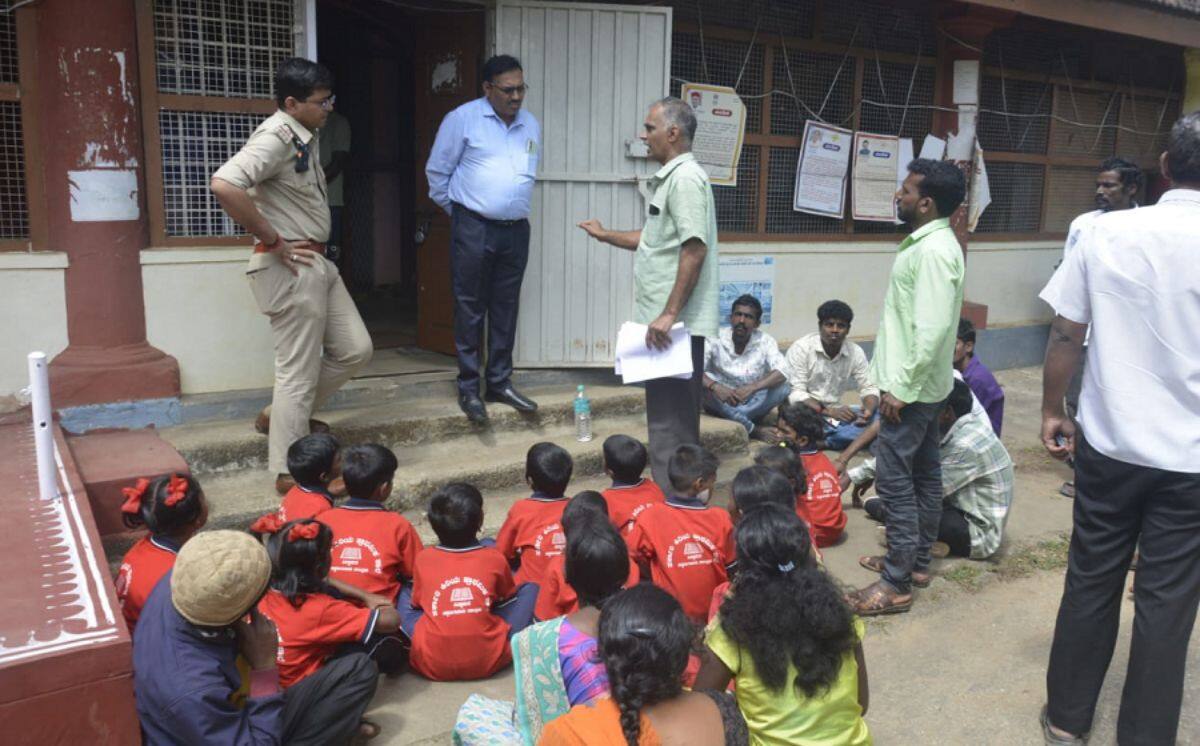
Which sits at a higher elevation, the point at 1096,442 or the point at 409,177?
the point at 409,177

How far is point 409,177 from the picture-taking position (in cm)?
882

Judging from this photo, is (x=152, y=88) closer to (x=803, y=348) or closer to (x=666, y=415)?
(x=666, y=415)

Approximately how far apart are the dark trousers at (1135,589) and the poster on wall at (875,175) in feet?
16.0

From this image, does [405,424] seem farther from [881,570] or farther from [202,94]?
[881,570]

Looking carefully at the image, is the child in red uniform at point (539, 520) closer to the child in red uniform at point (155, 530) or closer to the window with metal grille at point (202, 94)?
the child in red uniform at point (155, 530)

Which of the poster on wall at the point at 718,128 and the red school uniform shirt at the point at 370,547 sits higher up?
the poster on wall at the point at 718,128

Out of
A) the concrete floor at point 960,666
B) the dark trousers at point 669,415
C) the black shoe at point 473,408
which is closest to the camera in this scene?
the concrete floor at point 960,666

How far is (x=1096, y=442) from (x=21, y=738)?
2.96 m

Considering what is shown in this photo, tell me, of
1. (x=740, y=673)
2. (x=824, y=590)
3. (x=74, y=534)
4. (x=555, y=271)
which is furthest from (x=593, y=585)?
(x=555, y=271)

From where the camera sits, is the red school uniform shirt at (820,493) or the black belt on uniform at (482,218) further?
the black belt on uniform at (482,218)

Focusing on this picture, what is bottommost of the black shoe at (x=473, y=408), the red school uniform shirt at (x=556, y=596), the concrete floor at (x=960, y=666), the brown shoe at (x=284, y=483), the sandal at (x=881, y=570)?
the concrete floor at (x=960, y=666)

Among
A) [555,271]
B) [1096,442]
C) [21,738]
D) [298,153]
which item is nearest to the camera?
[21,738]

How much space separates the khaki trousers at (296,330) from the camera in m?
4.36

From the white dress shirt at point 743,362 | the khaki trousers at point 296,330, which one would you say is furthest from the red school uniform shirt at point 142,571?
the white dress shirt at point 743,362
